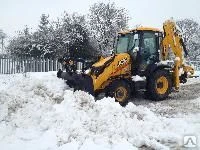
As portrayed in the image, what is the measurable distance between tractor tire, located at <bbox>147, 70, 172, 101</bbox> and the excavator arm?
0.40 meters

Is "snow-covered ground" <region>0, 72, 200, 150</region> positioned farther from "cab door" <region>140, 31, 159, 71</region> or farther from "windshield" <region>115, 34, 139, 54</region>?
"windshield" <region>115, 34, 139, 54</region>

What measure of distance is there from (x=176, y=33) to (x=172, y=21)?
495mm

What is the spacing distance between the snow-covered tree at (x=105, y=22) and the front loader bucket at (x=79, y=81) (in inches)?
696

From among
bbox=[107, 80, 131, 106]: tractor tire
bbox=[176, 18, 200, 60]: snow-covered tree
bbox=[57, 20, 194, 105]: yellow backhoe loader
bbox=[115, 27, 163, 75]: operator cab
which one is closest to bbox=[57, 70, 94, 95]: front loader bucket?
bbox=[57, 20, 194, 105]: yellow backhoe loader

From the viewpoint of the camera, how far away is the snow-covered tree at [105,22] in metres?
31.2

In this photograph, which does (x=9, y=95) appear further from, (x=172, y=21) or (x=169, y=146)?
(x=172, y=21)

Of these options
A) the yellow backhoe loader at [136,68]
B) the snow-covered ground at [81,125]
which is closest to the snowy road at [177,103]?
the yellow backhoe loader at [136,68]

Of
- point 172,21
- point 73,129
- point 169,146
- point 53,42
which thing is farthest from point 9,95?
point 53,42

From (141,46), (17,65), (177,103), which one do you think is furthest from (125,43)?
(17,65)

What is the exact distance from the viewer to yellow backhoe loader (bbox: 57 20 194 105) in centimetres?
1220

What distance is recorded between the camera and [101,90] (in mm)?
12312

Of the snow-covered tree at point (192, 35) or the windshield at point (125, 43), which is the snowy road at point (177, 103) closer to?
the windshield at point (125, 43)

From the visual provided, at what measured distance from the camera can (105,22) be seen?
31.6 meters

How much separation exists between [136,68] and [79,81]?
83.9 inches
